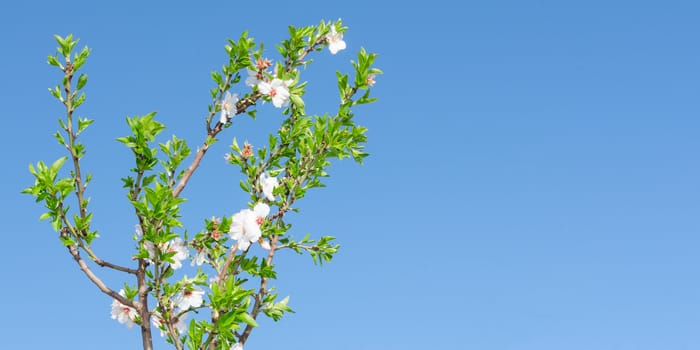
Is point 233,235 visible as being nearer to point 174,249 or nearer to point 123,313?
point 174,249

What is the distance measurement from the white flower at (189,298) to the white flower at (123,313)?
478 mm

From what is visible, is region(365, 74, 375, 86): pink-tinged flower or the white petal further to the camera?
region(365, 74, 375, 86): pink-tinged flower

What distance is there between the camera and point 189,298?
18.4ft

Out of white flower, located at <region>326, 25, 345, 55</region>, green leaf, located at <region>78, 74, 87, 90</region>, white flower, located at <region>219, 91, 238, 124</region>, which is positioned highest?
white flower, located at <region>326, 25, 345, 55</region>

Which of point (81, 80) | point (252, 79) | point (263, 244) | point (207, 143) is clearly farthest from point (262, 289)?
point (81, 80)

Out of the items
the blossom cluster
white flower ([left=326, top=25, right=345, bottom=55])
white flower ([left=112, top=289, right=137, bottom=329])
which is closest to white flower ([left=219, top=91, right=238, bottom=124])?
the blossom cluster

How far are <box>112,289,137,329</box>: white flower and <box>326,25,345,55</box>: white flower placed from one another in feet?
8.18

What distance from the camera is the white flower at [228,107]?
19.4 ft

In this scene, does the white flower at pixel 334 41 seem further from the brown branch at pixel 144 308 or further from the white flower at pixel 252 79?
the brown branch at pixel 144 308

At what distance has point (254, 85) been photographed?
6.02 metres

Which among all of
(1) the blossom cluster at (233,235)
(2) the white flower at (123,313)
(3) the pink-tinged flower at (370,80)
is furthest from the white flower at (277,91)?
(2) the white flower at (123,313)

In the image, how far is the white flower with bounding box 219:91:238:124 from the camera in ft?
19.4

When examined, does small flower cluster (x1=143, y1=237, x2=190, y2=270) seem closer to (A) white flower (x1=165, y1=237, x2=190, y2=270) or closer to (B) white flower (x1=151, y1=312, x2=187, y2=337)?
(A) white flower (x1=165, y1=237, x2=190, y2=270)

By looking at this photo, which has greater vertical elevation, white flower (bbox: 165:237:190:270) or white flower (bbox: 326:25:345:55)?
white flower (bbox: 326:25:345:55)
